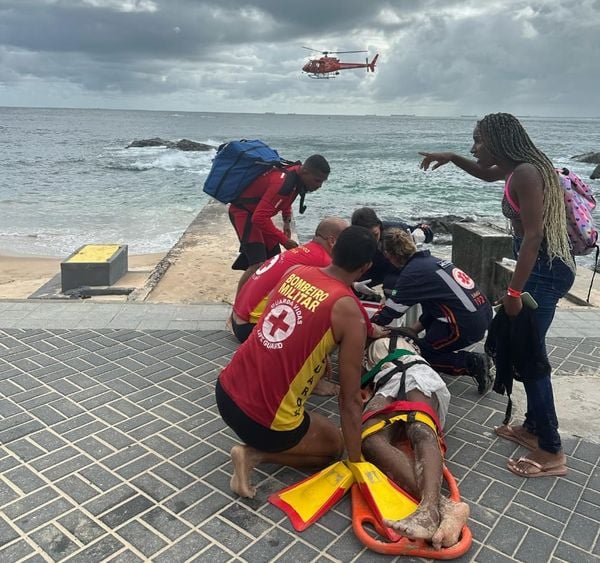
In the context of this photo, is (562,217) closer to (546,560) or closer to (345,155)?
(546,560)

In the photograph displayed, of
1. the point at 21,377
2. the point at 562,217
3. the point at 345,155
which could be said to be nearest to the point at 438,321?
the point at 562,217

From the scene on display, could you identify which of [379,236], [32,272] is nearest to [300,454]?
[379,236]

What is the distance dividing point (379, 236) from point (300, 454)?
2.08m

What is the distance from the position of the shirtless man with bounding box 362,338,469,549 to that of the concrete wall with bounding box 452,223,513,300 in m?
3.57

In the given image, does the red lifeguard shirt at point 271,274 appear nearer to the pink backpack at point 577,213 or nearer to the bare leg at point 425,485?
the bare leg at point 425,485

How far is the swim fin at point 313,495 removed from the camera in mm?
2701

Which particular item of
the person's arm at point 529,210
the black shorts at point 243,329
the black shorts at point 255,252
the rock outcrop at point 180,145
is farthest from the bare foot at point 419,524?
the rock outcrop at point 180,145

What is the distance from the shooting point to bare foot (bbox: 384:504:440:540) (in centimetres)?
242

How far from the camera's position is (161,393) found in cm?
395

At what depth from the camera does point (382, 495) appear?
8.84 feet

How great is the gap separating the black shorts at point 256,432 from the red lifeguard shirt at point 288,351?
0.08ft

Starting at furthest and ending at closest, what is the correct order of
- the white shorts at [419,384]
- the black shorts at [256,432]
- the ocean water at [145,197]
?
1. the ocean water at [145,197]
2. the white shorts at [419,384]
3. the black shorts at [256,432]

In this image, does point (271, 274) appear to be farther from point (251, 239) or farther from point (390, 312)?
point (251, 239)

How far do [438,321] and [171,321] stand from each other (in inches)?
101
